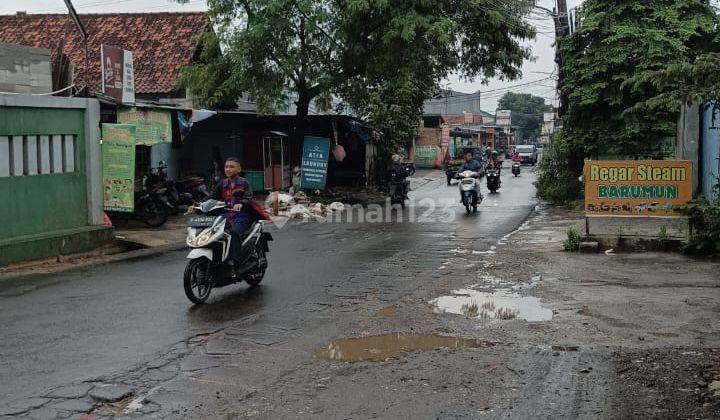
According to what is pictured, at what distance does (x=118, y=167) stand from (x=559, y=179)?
1497cm

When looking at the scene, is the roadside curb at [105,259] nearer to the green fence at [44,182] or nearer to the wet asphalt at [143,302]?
the wet asphalt at [143,302]

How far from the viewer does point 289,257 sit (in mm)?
12484

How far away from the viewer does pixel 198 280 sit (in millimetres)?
8445

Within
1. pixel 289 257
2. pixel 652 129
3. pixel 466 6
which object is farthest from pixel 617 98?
pixel 289 257

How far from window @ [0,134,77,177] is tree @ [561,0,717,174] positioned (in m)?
Result: 13.5

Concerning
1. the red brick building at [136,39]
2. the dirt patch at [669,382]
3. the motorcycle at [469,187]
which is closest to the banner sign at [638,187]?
the dirt patch at [669,382]

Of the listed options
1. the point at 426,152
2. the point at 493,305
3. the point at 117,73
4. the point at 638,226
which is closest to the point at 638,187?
the point at 638,226

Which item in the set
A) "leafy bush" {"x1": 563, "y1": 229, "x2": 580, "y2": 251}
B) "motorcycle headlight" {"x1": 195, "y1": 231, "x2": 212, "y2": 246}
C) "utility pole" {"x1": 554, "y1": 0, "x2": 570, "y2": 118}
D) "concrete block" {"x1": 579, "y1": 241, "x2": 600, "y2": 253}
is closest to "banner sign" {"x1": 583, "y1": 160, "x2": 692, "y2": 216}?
"leafy bush" {"x1": 563, "y1": 229, "x2": 580, "y2": 251}

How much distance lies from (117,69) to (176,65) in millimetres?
8476

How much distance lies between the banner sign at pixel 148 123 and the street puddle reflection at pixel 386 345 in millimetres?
11607

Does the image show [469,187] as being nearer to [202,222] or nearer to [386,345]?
[202,222]

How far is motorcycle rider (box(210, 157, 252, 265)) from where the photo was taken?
881 centimetres

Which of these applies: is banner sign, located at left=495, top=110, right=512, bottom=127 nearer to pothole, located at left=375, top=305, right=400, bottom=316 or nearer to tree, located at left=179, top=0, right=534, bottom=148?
tree, located at left=179, top=0, right=534, bottom=148

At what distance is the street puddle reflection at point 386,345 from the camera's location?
6230 mm
